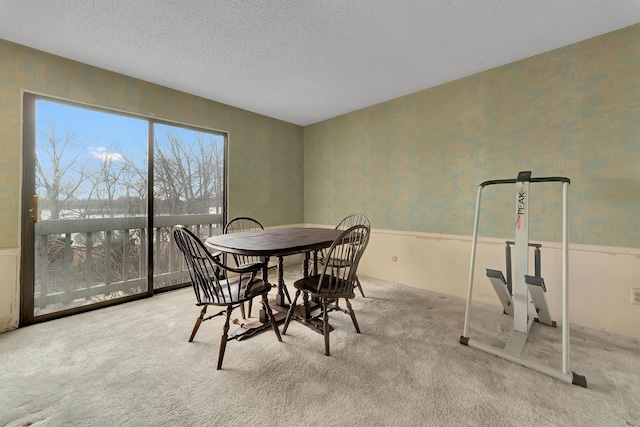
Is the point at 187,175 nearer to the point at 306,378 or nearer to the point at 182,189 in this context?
the point at 182,189

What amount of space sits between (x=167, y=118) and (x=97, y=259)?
1.79m

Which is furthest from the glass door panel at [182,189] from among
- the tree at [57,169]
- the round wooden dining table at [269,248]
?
the round wooden dining table at [269,248]

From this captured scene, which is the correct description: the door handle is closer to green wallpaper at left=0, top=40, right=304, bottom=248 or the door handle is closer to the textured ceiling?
green wallpaper at left=0, top=40, right=304, bottom=248

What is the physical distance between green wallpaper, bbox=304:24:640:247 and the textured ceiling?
0.83 feet

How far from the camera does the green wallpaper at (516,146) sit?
2117 millimetres

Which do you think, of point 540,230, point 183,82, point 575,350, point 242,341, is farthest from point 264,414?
point 183,82

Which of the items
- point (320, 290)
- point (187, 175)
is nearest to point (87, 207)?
point (187, 175)

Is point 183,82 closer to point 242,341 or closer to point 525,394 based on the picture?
point 242,341

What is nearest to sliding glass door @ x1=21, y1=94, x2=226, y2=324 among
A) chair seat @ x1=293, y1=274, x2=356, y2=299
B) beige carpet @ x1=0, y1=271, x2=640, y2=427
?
beige carpet @ x1=0, y1=271, x2=640, y2=427

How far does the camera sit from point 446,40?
2.22 m

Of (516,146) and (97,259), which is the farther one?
(97,259)

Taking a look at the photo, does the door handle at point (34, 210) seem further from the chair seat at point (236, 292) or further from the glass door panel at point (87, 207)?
the chair seat at point (236, 292)

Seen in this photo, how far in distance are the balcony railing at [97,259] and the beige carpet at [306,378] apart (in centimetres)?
37

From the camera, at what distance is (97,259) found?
276cm
